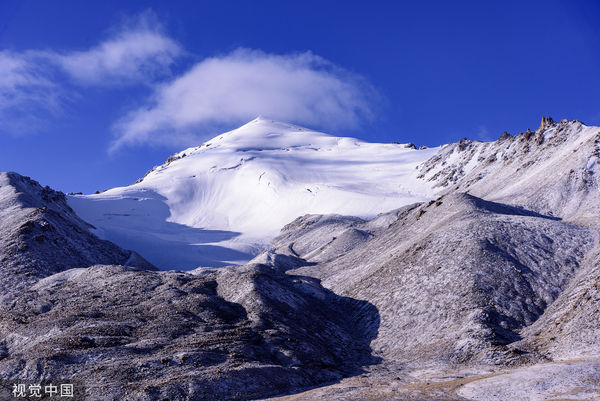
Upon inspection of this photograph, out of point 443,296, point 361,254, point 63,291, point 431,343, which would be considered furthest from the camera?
point 361,254

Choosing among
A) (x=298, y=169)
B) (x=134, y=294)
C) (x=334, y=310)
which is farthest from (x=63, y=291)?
(x=298, y=169)

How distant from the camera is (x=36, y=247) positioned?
5209 centimetres

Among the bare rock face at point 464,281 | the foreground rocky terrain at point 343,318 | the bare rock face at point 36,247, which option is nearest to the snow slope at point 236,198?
the bare rock face at point 36,247

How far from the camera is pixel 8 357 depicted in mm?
27766

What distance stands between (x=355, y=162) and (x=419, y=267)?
13628 cm

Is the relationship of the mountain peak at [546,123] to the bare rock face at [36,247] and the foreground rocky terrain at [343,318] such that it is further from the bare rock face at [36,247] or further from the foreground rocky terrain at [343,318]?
the bare rock face at [36,247]

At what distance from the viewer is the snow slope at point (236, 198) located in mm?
99875

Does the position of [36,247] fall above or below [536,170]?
below

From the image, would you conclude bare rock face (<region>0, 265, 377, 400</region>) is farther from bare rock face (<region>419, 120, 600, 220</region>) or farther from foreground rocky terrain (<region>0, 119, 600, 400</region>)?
bare rock face (<region>419, 120, 600, 220</region>)

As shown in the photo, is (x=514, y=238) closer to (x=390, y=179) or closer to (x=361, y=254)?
(x=361, y=254)

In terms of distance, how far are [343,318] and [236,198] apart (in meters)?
108

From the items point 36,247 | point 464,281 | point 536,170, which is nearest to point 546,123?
point 536,170

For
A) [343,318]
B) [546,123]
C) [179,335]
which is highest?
[546,123]

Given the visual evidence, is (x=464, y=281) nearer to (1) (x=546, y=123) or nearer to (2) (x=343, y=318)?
(2) (x=343, y=318)
